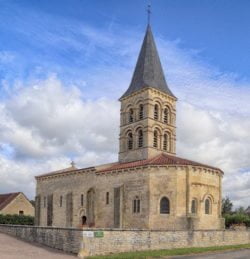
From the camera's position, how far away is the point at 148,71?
4388cm

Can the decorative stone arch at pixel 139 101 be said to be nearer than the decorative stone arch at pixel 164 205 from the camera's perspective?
No

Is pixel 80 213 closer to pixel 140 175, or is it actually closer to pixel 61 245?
pixel 140 175

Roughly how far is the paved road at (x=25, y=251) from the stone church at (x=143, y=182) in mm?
10603

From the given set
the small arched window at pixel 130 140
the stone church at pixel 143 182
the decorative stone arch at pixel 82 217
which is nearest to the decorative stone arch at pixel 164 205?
the stone church at pixel 143 182

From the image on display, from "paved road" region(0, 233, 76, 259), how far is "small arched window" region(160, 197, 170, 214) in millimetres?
11639

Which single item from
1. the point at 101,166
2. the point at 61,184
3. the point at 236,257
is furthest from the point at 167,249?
the point at 61,184

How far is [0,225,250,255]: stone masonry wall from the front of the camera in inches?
961

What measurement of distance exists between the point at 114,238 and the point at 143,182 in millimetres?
10491

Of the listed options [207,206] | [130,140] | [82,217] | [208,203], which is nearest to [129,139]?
[130,140]

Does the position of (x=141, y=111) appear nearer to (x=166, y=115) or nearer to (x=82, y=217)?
(x=166, y=115)

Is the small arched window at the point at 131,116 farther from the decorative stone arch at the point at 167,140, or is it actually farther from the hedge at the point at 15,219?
the hedge at the point at 15,219

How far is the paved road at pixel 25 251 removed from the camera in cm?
2278

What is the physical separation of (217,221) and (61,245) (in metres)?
16.8

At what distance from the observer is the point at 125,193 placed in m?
36.6
